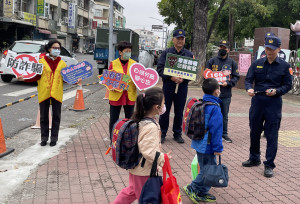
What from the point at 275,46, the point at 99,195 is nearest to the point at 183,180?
the point at 99,195

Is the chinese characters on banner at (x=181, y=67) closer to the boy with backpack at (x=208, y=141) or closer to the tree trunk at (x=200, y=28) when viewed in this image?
the boy with backpack at (x=208, y=141)

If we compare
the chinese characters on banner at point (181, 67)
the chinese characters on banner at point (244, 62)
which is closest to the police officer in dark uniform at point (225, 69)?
the chinese characters on banner at point (181, 67)

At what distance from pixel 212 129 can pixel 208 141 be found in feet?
0.49

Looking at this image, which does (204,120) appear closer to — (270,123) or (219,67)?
(270,123)

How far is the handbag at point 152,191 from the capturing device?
9.09 feet

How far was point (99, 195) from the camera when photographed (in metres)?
3.88

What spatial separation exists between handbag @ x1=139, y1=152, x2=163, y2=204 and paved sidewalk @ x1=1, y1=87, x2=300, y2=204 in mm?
1108

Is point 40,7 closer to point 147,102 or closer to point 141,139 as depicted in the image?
point 147,102

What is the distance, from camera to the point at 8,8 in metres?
29.9

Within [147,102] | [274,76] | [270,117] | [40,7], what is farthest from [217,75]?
[40,7]

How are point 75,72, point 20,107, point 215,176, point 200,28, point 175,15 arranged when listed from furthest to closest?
1. point 175,15
2. point 200,28
3. point 20,107
4. point 75,72
5. point 215,176

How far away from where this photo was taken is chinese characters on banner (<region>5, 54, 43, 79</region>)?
17.7 feet

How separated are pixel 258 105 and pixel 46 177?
3.03 m

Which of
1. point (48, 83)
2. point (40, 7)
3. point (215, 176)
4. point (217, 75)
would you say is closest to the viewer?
point (215, 176)
